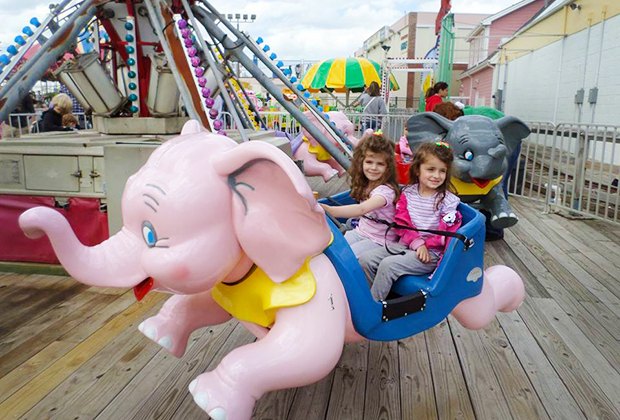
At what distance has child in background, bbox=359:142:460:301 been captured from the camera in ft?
6.73

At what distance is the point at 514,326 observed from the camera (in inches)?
117

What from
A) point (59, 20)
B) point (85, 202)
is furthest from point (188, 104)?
point (59, 20)

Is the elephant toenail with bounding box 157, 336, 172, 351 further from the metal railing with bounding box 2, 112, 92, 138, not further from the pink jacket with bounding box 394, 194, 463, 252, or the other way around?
the metal railing with bounding box 2, 112, 92, 138

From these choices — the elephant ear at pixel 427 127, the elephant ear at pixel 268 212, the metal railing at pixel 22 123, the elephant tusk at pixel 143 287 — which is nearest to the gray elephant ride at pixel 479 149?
the elephant ear at pixel 427 127

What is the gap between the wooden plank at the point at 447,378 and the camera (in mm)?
2129

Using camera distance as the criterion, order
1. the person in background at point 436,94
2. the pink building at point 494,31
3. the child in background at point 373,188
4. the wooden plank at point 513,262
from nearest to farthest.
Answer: the child in background at point 373,188 < the wooden plank at point 513,262 < the person in background at point 436,94 < the pink building at point 494,31

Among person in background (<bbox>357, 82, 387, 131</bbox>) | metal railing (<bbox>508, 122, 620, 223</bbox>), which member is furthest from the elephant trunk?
person in background (<bbox>357, 82, 387, 131</bbox>)

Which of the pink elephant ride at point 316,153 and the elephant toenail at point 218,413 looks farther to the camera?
the pink elephant ride at point 316,153

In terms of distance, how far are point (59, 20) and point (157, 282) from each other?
3318 mm

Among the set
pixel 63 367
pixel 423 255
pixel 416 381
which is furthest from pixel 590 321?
pixel 63 367

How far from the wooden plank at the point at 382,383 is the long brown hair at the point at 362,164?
80 centimetres

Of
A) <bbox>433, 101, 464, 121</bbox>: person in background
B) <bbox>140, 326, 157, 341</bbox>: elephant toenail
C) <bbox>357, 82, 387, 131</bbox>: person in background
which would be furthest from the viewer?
<bbox>357, 82, 387, 131</bbox>: person in background

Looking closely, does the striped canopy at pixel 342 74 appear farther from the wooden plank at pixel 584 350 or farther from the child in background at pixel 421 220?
the child in background at pixel 421 220

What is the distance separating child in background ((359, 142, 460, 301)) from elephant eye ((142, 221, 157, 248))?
89cm
